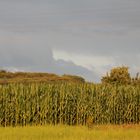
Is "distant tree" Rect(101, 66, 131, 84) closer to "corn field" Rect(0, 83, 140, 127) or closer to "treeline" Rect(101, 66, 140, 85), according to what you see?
"treeline" Rect(101, 66, 140, 85)

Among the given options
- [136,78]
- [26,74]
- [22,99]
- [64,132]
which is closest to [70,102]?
[22,99]

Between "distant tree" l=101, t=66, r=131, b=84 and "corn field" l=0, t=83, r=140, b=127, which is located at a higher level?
"distant tree" l=101, t=66, r=131, b=84

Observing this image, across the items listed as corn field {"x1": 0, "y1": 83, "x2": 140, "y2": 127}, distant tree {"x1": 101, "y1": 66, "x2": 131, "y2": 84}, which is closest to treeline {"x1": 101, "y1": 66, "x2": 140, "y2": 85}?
distant tree {"x1": 101, "y1": 66, "x2": 131, "y2": 84}

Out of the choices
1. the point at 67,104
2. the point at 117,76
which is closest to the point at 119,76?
the point at 117,76

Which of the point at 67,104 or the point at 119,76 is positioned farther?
the point at 119,76

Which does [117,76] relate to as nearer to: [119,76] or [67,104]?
[119,76]

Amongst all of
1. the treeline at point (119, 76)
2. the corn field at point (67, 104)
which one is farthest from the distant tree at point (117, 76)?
the corn field at point (67, 104)

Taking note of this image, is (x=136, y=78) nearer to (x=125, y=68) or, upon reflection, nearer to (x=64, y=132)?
(x=125, y=68)

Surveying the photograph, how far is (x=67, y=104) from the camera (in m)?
37.7

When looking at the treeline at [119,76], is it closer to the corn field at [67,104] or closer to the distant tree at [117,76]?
the distant tree at [117,76]

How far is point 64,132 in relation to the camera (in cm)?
2498

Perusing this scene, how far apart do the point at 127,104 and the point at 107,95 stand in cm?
178

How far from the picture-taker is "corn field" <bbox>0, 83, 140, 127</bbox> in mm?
36625

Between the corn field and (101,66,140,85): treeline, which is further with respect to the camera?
(101,66,140,85): treeline
